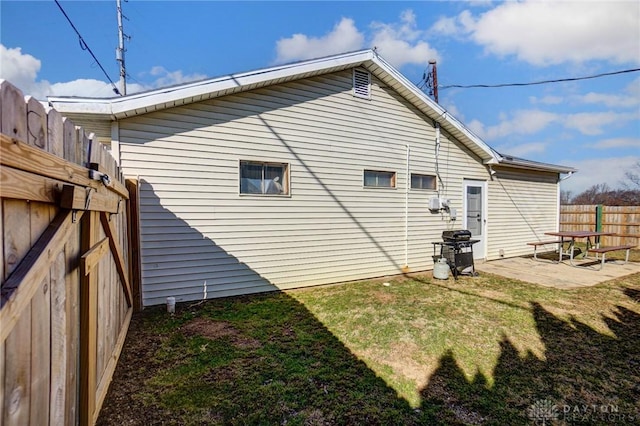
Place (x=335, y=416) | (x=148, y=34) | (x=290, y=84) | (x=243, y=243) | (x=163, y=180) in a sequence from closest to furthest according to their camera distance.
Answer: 1. (x=335, y=416)
2. (x=163, y=180)
3. (x=243, y=243)
4. (x=290, y=84)
5. (x=148, y=34)

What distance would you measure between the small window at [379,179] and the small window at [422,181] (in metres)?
0.63

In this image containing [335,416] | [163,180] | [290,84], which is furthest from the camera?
[290,84]

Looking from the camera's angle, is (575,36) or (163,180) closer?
(163,180)

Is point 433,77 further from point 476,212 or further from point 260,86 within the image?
point 260,86

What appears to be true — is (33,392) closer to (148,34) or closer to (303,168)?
(303,168)

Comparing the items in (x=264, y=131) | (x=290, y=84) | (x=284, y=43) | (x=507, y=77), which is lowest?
(x=264, y=131)

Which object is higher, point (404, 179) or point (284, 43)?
point (284, 43)

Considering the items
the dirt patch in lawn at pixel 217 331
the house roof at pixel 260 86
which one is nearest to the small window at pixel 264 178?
the house roof at pixel 260 86

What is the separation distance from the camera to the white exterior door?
26.3 ft

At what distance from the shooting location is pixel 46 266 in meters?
1.20

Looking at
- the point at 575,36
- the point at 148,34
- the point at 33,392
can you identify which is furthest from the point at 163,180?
the point at 575,36

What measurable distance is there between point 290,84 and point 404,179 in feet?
10.6

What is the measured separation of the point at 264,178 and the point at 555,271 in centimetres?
666

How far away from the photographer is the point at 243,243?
5.17 m
